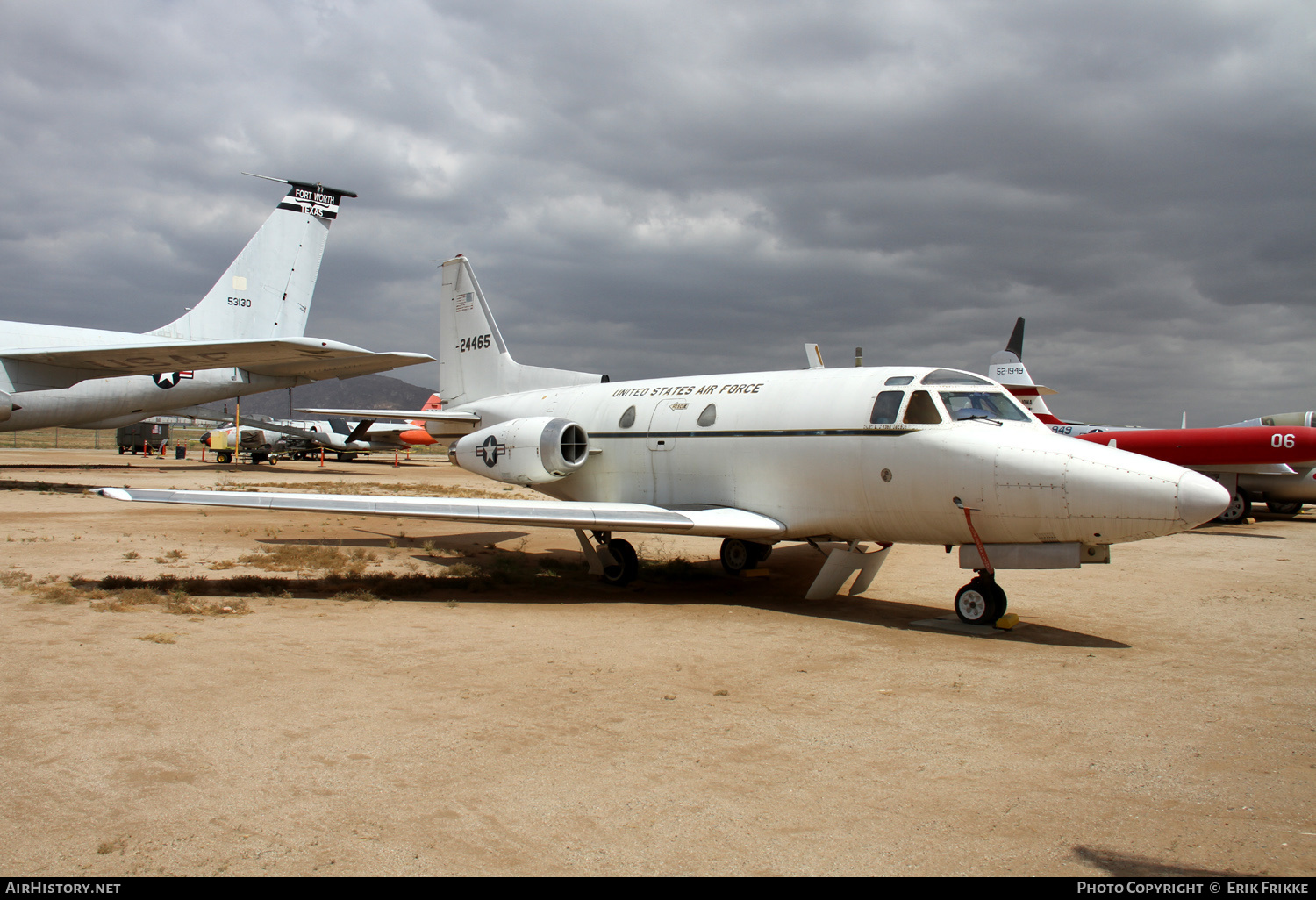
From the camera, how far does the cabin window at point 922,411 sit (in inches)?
330

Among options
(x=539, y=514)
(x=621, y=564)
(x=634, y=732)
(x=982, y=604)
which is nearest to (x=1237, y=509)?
(x=982, y=604)

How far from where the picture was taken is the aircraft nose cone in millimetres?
6891

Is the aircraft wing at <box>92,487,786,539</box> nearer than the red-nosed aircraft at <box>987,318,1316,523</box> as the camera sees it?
Yes

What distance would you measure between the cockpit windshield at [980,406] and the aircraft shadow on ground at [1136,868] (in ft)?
18.1

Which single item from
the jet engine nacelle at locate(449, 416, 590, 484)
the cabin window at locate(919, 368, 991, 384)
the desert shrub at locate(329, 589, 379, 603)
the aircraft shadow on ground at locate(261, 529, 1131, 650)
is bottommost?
the aircraft shadow on ground at locate(261, 529, 1131, 650)

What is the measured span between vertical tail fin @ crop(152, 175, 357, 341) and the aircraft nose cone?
93.3ft

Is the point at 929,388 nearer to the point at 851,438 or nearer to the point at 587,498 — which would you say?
the point at 851,438

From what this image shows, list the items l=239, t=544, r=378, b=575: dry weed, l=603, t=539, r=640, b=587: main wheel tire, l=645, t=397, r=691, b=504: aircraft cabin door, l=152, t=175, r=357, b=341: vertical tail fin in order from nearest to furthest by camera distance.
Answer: l=645, t=397, r=691, b=504: aircraft cabin door, l=603, t=539, r=640, b=587: main wheel tire, l=239, t=544, r=378, b=575: dry weed, l=152, t=175, r=357, b=341: vertical tail fin

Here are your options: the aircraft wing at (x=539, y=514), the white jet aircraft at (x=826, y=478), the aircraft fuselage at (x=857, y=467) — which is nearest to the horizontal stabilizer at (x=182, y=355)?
the white jet aircraft at (x=826, y=478)

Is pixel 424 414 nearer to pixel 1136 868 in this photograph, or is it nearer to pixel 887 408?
pixel 887 408

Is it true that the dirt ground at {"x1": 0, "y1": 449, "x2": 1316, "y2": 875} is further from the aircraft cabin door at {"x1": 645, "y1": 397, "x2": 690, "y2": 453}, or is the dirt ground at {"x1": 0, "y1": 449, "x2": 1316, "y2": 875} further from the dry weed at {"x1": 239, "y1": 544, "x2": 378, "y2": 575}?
the aircraft cabin door at {"x1": 645, "y1": 397, "x2": 690, "y2": 453}

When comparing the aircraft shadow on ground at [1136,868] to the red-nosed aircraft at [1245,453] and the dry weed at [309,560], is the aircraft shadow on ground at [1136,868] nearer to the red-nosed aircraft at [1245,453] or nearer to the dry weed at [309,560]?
the dry weed at [309,560]

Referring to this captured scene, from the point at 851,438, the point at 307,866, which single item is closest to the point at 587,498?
the point at 851,438

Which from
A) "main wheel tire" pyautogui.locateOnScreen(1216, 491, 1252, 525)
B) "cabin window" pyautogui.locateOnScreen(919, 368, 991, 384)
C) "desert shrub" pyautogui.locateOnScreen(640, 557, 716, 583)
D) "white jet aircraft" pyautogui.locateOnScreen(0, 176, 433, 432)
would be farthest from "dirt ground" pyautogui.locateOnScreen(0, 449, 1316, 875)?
"main wheel tire" pyautogui.locateOnScreen(1216, 491, 1252, 525)
